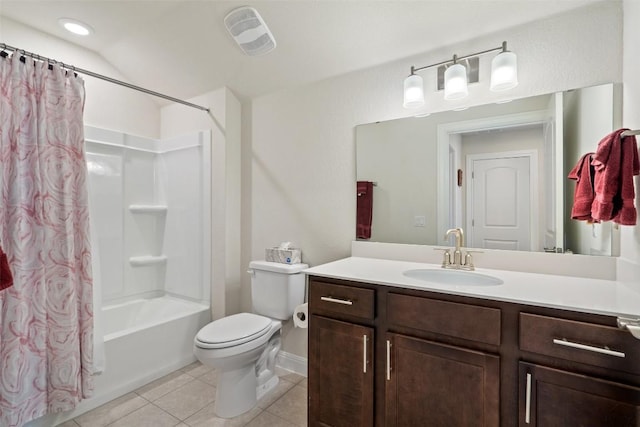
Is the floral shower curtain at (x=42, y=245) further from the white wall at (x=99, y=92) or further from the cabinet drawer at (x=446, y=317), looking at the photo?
the cabinet drawer at (x=446, y=317)

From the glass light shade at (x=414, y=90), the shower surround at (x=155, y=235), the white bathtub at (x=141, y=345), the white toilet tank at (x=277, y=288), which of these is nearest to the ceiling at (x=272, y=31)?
Answer: the glass light shade at (x=414, y=90)

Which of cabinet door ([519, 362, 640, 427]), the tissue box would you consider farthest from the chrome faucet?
the tissue box

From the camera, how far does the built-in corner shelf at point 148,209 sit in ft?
8.96

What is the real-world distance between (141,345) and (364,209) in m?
1.76

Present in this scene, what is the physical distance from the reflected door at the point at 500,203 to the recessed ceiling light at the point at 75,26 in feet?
8.99

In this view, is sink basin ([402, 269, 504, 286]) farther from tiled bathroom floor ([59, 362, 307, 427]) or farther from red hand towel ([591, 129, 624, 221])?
tiled bathroom floor ([59, 362, 307, 427])

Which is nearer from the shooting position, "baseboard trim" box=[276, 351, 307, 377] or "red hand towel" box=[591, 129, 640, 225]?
"red hand towel" box=[591, 129, 640, 225]

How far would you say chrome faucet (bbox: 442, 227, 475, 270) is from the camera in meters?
1.54

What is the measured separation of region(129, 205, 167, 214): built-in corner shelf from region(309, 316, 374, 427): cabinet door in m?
2.06

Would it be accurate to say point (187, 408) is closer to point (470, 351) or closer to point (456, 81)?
point (470, 351)

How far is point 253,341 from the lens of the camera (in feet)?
5.76

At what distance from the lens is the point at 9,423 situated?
4.75 ft

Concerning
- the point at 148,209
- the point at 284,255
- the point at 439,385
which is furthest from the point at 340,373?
the point at 148,209

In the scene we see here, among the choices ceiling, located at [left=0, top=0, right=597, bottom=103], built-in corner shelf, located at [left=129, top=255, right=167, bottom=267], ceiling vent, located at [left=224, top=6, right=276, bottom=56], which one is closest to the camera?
ceiling, located at [left=0, top=0, right=597, bottom=103]
